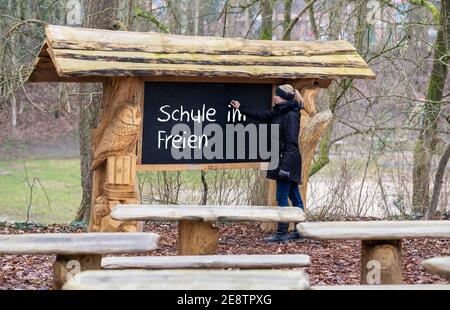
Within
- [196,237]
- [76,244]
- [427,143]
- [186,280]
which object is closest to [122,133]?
[196,237]

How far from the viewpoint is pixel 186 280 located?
16.6 feet

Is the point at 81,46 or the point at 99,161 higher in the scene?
the point at 81,46

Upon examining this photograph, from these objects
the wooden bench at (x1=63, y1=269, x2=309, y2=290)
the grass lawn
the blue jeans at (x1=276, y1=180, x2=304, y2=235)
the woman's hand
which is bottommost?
the grass lawn

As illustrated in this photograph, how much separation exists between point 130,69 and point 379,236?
10.5 ft

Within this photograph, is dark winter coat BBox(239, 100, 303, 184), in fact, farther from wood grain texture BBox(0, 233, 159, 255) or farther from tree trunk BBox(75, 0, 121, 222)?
wood grain texture BBox(0, 233, 159, 255)

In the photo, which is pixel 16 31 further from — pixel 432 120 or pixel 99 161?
pixel 432 120

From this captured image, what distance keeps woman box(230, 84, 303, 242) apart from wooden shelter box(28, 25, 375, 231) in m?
0.25

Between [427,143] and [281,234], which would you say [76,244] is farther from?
[427,143]

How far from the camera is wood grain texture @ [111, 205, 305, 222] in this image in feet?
21.4

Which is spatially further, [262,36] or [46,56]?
[262,36]

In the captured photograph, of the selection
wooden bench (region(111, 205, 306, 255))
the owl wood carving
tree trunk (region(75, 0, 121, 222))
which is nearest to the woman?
the owl wood carving

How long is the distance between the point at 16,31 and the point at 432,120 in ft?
20.6
